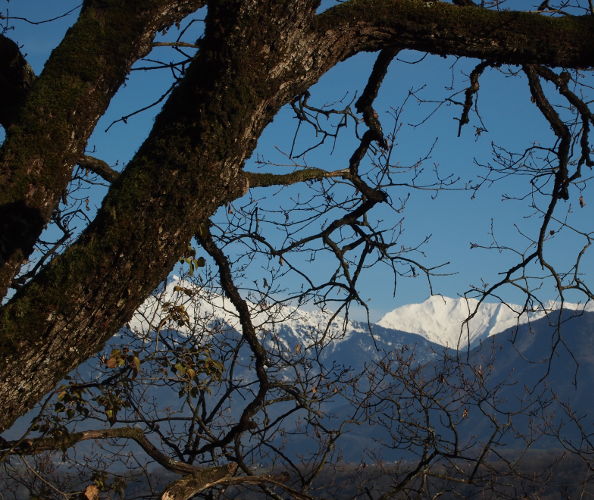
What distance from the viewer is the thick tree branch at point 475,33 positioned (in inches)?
124

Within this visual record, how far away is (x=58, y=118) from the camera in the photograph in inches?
118

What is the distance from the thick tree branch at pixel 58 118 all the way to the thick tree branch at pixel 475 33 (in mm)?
1170

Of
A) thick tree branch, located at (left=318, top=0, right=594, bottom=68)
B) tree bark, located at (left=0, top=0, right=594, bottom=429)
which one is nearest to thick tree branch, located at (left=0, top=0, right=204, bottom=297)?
tree bark, located at (left=0, top=0, right=594, bottom=429)

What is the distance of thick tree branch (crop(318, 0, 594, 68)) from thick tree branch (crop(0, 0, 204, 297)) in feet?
3.84

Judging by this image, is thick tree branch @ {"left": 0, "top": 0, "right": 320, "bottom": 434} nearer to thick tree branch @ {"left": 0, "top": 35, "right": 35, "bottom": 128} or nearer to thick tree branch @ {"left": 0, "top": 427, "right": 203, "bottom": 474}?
thick tree branch @ {"left": 0, "top": 427, "right": 203, "bottom": 474}

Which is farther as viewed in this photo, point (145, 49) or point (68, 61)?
point (145, 49)

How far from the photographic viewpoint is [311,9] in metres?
2.78

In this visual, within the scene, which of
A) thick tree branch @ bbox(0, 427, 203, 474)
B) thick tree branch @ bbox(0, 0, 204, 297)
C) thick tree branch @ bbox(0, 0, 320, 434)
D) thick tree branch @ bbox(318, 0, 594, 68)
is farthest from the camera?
thick tree branch @ bbox(0, 427, 203, 474)

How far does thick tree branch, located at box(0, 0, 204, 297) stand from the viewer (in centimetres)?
296

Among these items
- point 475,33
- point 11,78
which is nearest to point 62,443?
point 11,78

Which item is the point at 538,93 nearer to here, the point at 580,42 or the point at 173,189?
the point at 580,42

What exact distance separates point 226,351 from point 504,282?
12.5 feet

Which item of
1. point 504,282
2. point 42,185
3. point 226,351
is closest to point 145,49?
point 42,185

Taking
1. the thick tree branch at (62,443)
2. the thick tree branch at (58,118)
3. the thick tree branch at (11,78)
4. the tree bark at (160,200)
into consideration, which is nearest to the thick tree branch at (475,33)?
the tree bark at (160,200)
